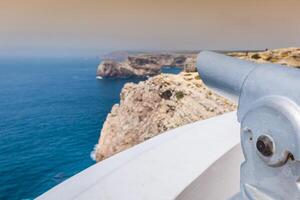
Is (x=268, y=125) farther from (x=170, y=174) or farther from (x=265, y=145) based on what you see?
(x=170, y=174)

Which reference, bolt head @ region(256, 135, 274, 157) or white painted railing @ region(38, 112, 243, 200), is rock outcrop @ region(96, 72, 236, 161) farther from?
bolt head @ region(256, 135, 274, 157)

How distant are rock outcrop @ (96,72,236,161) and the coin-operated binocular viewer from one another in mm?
13229

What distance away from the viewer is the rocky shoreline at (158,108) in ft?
50.7

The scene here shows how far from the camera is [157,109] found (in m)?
18.6

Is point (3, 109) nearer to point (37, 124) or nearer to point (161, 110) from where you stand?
point (37, 124)

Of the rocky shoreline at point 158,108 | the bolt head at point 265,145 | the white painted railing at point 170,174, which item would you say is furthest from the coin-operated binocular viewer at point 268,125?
the rocky shoreline at point 158,108

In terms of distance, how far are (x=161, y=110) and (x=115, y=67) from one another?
55.0 metres

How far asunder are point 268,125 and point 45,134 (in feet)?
115

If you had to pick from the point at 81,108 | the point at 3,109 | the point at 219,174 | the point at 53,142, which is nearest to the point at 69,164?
the point at 53,142

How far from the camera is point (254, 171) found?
0.81 metres

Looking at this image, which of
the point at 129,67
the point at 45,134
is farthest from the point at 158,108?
the point at 129,67

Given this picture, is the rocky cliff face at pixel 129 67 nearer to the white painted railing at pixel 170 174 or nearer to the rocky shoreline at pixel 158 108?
the rocky shoreline at pixel 158 108

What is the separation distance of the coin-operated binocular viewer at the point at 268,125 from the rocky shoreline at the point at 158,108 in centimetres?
1323

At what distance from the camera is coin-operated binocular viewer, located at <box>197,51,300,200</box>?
0.69 metres
